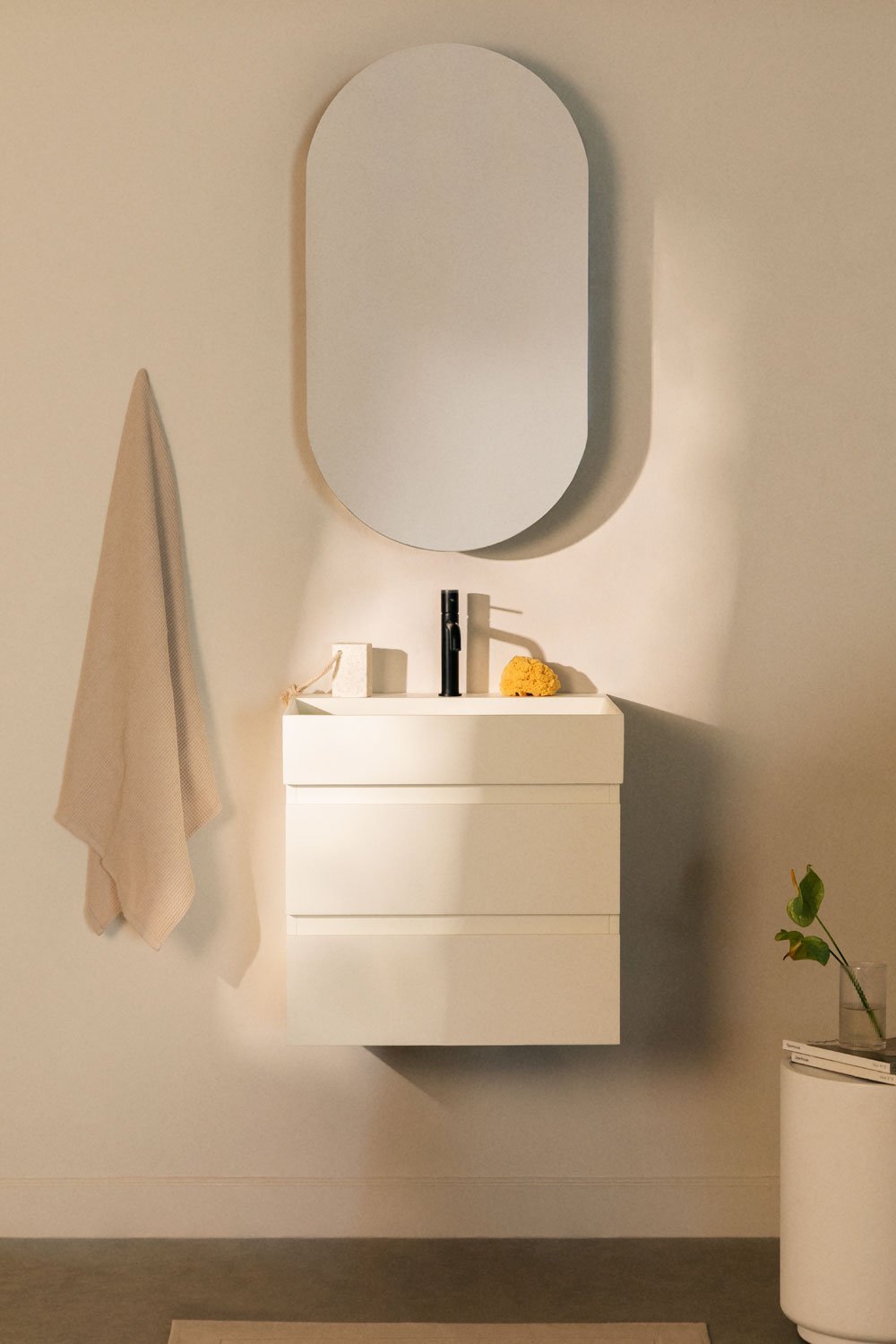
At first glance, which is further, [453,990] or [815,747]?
[815,747]

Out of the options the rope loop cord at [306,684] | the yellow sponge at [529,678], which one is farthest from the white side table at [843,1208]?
the rope loop cord at [306,684]

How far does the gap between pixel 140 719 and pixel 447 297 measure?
0.99m

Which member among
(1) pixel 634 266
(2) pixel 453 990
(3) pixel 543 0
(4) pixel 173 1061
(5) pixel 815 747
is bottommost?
(4) pixel 173 1061

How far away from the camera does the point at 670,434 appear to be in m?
2.39

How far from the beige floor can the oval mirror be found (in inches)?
53.3

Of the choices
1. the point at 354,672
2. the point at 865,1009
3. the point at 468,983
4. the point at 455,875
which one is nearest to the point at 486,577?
the point at 354,672

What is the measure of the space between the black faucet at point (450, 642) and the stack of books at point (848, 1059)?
2.83 feet

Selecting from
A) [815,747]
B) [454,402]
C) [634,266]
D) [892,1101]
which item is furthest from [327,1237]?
[634,266]

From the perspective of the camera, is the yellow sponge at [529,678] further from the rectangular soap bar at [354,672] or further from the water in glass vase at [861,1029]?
the water in glass vase at [861,1029]

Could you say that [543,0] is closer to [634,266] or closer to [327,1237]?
[634,266]

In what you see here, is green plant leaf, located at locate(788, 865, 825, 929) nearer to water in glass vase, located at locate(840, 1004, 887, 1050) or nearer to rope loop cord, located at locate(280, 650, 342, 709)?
water in glass vase, located at locate(840, 1004, 887, 1050)

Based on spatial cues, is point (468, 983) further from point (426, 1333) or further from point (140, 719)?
point (140, 719)

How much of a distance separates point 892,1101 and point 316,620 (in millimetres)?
1318

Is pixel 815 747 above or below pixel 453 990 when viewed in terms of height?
above
